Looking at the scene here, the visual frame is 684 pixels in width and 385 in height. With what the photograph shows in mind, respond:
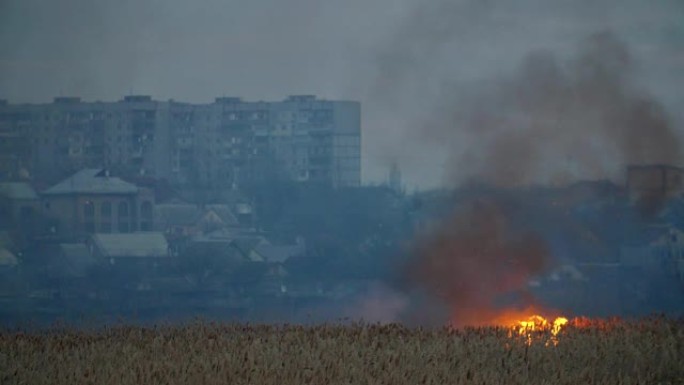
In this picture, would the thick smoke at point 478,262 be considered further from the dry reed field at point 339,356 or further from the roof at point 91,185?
the roof at point 91,185

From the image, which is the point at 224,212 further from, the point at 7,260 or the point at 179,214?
the point at 7,260

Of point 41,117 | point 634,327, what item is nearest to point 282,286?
point 41,117

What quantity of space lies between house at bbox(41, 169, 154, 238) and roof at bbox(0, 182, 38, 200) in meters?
0.42

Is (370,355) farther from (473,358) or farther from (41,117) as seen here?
(41,117)

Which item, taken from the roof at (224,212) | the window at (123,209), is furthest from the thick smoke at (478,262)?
the window at (123,209)

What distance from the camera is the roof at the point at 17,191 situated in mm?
36625

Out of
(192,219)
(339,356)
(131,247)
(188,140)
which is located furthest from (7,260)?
(339,356)

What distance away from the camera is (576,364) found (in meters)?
16.7

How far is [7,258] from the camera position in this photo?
36.7m

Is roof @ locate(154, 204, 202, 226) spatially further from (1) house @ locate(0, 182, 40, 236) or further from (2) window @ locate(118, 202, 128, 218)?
(1) house @ locate(0, 182, 40, 236)

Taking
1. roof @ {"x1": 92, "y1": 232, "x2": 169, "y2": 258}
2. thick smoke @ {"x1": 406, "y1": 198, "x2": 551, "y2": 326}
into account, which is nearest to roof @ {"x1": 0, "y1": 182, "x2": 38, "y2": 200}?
roof @ {"x1": 92, "y1": 232, "x2": 169, "y2": 258}

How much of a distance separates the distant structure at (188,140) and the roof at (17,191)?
0.33 metres

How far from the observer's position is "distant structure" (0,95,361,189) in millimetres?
37250

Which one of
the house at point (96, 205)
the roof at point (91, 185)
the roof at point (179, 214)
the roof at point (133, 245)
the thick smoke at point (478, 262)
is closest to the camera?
the thick smoke at point (478, 262)
